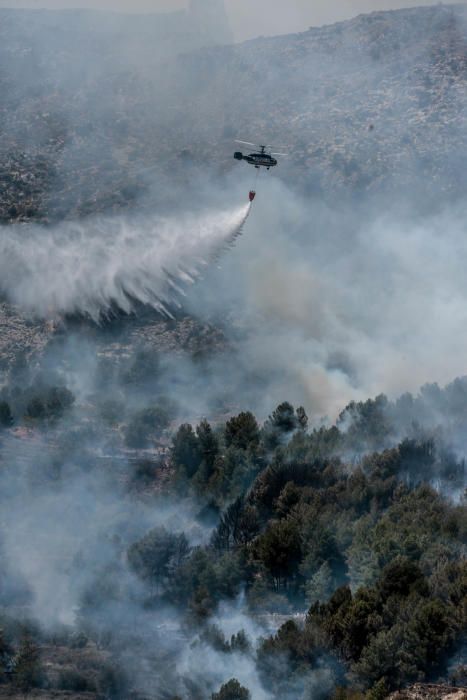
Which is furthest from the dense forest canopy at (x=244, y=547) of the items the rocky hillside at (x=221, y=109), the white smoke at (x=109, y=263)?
the rocky hillside at (x=221, y=109)

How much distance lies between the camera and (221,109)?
104000 millimetres

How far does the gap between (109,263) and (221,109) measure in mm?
33077

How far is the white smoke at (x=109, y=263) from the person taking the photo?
75562 millimetres

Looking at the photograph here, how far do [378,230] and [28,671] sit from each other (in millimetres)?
49952

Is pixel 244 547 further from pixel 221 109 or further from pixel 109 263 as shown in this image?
pixel 221 109

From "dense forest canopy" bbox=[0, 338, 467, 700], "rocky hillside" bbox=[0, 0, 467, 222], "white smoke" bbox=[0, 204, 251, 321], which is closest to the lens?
"dense forest canopy" bbox=[0, 338, 467, 700]

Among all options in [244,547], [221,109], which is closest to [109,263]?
[244,547]

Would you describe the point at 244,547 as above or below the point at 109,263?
below

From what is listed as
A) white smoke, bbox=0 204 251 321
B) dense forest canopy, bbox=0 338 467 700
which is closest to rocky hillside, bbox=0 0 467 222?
white smoke, bbox=0 204 251 321

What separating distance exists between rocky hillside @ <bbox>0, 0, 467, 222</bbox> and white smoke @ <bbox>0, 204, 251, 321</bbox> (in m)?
7.97

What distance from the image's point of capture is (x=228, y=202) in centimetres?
8600

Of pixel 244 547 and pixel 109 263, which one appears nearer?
pixel 244 547

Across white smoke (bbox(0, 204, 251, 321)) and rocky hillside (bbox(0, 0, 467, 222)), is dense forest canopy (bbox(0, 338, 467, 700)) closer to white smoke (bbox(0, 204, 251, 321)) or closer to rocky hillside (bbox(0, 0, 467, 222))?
white smoke (bbox(0, 204, 251, 321))

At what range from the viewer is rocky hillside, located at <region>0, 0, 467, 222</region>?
302ft
